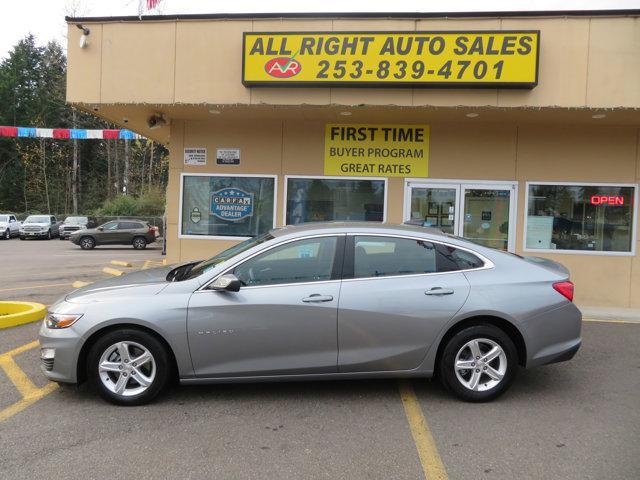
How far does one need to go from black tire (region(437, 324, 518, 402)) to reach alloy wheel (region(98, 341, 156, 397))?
8.09 ft

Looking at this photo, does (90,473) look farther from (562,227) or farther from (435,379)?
(562,227)

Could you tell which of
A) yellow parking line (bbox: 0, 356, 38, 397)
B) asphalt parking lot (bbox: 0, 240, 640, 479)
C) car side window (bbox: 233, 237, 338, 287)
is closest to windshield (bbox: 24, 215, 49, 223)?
yellow parking line (bbox: 0, 356, 38, 397)

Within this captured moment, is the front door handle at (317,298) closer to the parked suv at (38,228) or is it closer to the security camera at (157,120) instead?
the security camera at (157,120)

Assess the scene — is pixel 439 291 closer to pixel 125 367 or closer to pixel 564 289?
pixel 564 289

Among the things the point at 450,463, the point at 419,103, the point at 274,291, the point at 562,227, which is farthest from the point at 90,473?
the point at 562,227

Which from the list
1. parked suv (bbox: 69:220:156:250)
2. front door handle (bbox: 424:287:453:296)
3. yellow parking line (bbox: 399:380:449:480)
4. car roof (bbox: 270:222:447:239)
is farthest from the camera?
parked suv (bbox: 69:220:156:250)

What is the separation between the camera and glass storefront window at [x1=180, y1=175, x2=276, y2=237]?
9.73 meters

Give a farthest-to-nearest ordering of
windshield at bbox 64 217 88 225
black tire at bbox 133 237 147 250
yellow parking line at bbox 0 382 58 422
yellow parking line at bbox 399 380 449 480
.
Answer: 1. windshield at bbox 64 217 88 225
2. black tire at bbox 133 237 147 250
3. yellow parking line at bbox 0 382 58 422
4. yellow parking line at bbox 399 380 449 480

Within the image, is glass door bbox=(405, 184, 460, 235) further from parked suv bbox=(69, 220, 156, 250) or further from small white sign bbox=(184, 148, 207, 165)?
parked suv bbox=(69, 220, 156, 250)

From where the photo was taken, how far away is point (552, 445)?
3707 mm

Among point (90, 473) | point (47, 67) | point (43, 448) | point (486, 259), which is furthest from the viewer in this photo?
point (47, 67)

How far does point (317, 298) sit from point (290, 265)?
402 mm

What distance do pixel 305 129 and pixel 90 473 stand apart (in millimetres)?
7314

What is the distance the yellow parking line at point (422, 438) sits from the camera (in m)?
3.31
